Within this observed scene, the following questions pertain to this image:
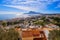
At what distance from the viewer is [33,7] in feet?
5.35

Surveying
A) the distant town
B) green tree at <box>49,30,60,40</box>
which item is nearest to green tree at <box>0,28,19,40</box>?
the distant town

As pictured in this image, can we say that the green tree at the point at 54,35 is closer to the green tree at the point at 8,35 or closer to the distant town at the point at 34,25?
the distant town at the point at 34,25

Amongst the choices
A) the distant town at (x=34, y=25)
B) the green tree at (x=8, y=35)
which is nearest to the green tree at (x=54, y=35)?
the distant town at (x=34, y=25)

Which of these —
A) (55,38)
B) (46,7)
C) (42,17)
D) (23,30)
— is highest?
(46,7)

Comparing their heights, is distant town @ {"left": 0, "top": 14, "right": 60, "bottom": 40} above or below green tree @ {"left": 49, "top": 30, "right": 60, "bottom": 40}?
above

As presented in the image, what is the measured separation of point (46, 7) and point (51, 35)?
367mm

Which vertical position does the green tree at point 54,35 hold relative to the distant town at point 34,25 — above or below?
below

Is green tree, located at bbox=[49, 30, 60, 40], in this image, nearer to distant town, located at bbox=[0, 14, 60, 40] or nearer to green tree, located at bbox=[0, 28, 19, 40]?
distant town, located at bbox=[0, 14, 60, 40]

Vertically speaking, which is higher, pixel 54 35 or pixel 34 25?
pixel 34 25

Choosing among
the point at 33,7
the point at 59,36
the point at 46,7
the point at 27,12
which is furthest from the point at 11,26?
the point at 59,36

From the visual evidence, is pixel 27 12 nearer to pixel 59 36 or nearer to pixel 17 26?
pixel 17 26

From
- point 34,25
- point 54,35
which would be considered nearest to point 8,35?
point 34,25

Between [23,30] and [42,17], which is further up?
[42,17]

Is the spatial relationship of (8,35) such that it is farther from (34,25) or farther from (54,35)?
(54,35)
